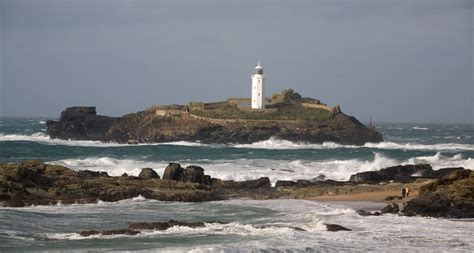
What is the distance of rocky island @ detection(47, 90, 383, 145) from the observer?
72.1m

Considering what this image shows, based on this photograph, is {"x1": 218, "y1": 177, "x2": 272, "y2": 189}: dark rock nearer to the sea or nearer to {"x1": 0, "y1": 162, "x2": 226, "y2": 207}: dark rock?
{"x1": 0, "y1": 162, "x2": 226, "y2": 207}: dark rock

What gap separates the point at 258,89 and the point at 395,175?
4466 centimetres

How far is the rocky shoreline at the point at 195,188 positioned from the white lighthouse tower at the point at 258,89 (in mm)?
43611

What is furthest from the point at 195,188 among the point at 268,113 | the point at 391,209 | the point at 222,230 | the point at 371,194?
the point at 268,113

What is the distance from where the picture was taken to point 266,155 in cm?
5284

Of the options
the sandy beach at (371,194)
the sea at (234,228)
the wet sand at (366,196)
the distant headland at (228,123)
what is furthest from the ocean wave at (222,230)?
the distant headland at (228,123)

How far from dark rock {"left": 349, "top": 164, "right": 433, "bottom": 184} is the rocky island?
3713cm

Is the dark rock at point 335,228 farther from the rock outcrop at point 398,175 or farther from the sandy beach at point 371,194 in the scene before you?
the rock outcrop at point 398,175

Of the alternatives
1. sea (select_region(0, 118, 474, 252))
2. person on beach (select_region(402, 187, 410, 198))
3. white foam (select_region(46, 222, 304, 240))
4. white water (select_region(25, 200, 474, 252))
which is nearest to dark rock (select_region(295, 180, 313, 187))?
person on beach (select_region(402, 187, 410, 198))

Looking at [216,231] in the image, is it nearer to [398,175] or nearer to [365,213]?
[365,213]

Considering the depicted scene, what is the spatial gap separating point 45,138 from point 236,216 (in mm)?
59571

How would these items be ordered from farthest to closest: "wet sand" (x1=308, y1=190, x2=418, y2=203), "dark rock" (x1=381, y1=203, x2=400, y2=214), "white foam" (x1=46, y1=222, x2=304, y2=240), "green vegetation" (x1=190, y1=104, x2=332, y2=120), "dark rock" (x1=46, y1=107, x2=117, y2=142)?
"dark rock" (x1=46, y1=107, x2=117, y2=142) < "green vegetation" (x1=190, y1=104, x2=332, y2=120) < "wet sand" (x1=308, y1=190, x2=418, y2=203) < "dark rock" (x1=381, y1=203, x2=400, y2=214) < "white foam" (x1=46, y1=222, x2=304, y2=240)

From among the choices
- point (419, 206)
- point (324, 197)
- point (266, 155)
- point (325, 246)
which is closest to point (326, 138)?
point (266, 155)

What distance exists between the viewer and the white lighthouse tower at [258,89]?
76.2m
